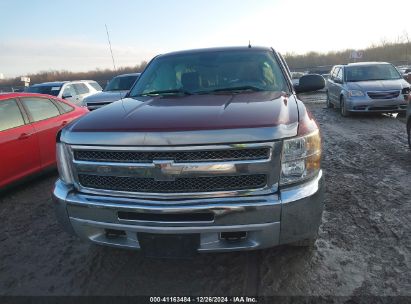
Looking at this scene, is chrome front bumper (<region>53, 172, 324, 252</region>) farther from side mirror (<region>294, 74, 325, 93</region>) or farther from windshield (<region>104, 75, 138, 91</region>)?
windshield (<region>104, 75, 138, 91</region>)

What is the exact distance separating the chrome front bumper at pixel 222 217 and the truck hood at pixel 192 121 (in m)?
0.41

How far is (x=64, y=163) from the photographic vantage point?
267 cm

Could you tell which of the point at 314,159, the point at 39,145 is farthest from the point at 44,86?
the point at 314,159

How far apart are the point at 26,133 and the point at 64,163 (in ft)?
9.09

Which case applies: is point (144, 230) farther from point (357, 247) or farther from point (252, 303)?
point (357, 247)

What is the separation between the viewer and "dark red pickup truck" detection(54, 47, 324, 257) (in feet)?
7.50

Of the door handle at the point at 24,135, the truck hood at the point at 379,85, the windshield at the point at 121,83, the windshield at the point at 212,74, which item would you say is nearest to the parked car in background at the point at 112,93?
the windshield at the point at 121,83

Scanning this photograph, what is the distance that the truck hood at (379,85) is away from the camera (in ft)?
32.2

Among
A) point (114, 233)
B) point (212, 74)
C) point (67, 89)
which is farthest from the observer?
point (67, 89)

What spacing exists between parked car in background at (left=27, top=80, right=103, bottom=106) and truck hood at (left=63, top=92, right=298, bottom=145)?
10.2 meters

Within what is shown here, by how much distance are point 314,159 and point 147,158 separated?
117 centimetres

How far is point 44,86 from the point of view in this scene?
13.0 meters

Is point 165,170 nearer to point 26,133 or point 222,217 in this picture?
point 222,217

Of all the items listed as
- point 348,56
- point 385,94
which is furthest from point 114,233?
point 348,56
